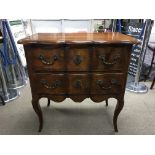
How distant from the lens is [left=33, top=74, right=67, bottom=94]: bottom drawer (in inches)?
50.9

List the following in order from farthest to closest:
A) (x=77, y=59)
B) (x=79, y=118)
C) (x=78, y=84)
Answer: (x=79, y=118) < (x=78, y=84) < (x=77, y=59)

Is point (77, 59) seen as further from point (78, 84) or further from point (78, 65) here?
point (78, 84)

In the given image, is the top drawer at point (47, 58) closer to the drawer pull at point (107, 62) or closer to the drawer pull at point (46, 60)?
the drawer pull at point (46, 60)

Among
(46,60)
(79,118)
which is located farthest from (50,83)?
(79,118)

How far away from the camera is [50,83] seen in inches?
52.1

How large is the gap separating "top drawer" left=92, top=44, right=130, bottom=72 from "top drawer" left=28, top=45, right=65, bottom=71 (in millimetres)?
250

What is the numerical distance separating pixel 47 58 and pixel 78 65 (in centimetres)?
24

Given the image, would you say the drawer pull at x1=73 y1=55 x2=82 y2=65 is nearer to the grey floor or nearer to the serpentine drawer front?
the serpentine drawer front

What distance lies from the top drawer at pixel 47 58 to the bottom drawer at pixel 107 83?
11.3 inches

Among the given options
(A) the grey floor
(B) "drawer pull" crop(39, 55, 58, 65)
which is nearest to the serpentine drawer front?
(B) "drawer pull" crop(39, 55, 58, 65)

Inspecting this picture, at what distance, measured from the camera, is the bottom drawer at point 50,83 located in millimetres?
1294

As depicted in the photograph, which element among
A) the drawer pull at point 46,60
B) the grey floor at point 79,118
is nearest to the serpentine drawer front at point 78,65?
the drawer pull at point 46,60

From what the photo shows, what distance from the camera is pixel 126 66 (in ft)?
4.14
